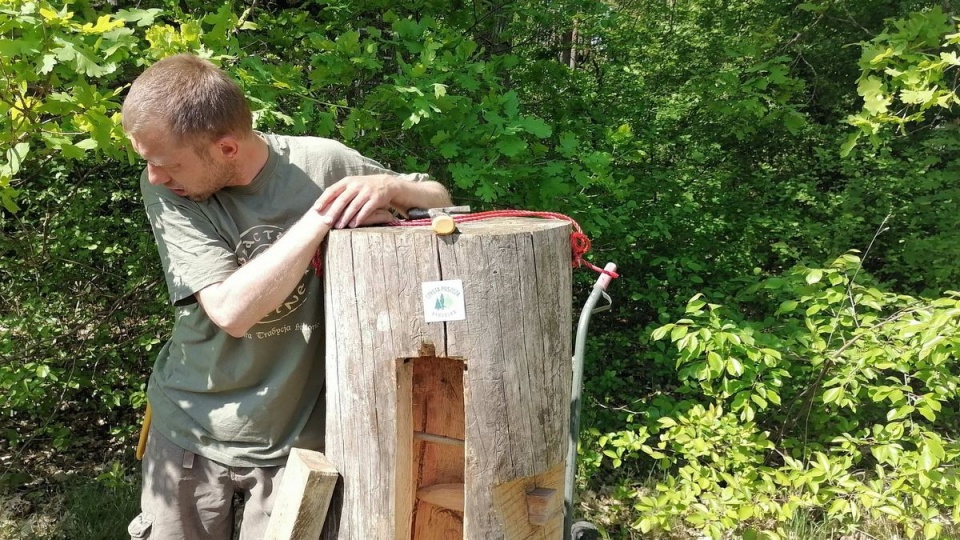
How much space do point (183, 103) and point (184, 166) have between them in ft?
0.52

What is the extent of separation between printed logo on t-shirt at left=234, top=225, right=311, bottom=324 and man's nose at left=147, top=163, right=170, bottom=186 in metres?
0.23

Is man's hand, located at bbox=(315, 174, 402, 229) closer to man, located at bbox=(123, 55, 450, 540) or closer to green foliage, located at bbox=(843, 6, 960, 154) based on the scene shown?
man, located at bbox=(123, 55, 450, 540)

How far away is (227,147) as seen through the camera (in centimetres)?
181

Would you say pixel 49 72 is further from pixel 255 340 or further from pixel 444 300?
pixel 444 300

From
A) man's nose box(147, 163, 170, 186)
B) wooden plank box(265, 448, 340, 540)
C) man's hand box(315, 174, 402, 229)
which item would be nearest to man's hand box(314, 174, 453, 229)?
man's hand box(315, 174, 402, 229)

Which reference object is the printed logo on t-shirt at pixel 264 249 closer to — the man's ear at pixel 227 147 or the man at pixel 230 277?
the man at pixel 230 277

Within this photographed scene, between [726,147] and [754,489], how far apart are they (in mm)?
4314

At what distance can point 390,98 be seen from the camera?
3.17 metres

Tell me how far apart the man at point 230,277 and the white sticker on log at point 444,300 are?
0.28 metres

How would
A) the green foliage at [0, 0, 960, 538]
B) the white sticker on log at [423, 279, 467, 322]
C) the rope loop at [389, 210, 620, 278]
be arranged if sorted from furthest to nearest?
the green foliage at [0, 0, 960, 538] < the rope loop at [389, 210, 620, 278] < the white sticker on log at [423, 279, 467, 322]

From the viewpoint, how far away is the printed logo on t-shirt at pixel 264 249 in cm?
189

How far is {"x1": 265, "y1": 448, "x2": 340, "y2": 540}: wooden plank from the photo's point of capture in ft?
5.43

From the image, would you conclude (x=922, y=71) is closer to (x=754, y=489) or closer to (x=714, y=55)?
(x=754, y=489)

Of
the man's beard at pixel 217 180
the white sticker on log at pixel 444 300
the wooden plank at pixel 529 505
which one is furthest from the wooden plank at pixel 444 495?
the man's beard at pixel 217 180
